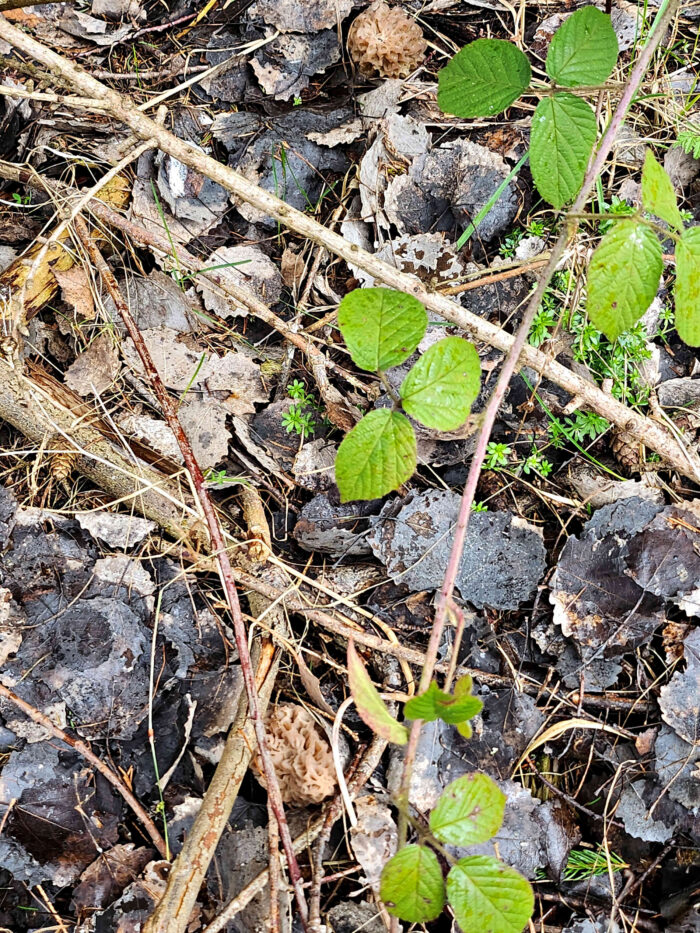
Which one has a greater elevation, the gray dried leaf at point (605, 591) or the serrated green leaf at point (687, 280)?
the serrated green leaf at point (687, 280)

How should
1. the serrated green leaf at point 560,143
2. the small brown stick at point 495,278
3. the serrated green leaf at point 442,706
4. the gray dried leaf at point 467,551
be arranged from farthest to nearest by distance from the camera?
the small brown stick at point 495,278, the gray dried leaf at point 467,551, the serrated green leaf at point 560,143, the serrated green leaf at point 442,706

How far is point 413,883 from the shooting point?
143 centimetres

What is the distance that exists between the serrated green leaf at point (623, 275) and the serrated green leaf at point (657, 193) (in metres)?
0.07

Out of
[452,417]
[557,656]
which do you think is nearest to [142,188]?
[452,417]

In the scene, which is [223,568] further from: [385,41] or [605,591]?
[385,41]

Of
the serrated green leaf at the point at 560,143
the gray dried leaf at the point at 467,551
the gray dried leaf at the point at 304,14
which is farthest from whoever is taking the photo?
the gray dried leaf at the point at 304,14

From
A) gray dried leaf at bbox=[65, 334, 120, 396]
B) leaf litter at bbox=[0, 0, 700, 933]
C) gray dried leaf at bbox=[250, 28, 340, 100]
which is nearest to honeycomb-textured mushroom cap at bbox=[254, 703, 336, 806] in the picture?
leaf litter at bbox=[0, 0, 700, 933]

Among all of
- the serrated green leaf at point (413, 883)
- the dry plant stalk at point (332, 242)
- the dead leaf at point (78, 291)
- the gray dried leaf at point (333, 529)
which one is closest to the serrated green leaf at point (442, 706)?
the serrated green leaf at point (413, 883)

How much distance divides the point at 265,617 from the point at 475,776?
895 millimetres

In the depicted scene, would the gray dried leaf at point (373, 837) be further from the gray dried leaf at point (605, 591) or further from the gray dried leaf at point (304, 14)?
the gray dried leaf at point (304, 14)

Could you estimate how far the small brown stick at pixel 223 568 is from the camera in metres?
1.72

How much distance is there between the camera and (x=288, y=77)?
256 cm

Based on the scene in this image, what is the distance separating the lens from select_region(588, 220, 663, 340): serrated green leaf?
150 centimetres

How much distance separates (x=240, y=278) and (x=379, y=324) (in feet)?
3.35
